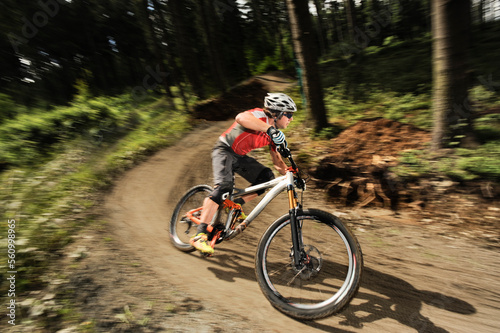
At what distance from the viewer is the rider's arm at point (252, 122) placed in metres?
3.45

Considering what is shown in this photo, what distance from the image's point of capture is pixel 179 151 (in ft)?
33.3

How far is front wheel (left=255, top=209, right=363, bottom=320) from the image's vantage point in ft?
9.73

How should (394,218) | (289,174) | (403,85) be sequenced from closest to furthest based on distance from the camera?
(289,174) → (394,218) → (403,85)

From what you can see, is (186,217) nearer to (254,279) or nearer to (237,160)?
(237,160)

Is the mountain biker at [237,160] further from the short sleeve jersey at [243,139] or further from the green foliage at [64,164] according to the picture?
the green foliage at [64,164]

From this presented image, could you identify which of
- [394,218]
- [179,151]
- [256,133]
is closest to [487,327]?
[394,218]

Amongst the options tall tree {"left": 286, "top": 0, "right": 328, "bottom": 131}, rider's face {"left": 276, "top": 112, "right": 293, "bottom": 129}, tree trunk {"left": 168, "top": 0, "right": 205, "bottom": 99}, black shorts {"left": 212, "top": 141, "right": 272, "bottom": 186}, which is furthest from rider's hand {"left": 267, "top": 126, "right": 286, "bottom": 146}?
tree trunk {"left": 168, "top": 0, "right": 205, "bottom": 99}

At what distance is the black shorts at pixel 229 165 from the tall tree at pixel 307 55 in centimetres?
496

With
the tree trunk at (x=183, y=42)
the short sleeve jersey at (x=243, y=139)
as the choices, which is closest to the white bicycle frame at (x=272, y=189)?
the short sleeve jersey at (x=243, y=139)

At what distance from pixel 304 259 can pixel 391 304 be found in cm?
113

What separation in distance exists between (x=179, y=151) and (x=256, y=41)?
1100 inches

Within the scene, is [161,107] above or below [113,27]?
below

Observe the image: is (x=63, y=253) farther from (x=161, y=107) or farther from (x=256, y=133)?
(x=161, y=107)

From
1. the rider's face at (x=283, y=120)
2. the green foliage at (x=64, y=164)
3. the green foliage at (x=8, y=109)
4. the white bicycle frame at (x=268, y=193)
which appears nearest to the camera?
the white bicycle frame at (x=268, y=193)
